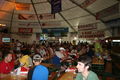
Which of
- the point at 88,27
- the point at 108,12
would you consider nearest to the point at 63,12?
the point at 88,27

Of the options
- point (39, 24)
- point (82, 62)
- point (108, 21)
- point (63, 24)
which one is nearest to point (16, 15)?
point (39, 24)

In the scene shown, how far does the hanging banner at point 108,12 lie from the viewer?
14.0 meters

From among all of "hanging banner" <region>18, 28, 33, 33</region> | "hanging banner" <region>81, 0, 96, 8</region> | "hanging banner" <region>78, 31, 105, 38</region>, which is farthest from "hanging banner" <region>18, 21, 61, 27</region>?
"hanging banner" <region>81, 0, 96, 8</region>

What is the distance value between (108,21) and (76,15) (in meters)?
4.22

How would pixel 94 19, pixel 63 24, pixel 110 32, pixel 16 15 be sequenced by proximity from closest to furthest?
1. pixel 110 32
2. pixel 94 19
3. pixel 16 15
4. pixel 63 24

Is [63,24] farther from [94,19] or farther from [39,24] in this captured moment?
[94,19]

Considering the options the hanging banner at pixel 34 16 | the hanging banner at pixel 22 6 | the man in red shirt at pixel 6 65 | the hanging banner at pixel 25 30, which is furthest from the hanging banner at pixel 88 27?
the man in red shirt at pixel 6 65

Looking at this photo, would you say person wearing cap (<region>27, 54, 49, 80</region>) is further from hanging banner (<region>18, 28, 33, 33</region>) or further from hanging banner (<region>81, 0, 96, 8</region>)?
hanging banner (<region>18, 28, 33, 33</region>)

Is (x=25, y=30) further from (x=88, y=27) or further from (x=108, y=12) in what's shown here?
(x=108, y=12)

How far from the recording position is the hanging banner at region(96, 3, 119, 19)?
14.0 metres

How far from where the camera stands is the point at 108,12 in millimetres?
15414

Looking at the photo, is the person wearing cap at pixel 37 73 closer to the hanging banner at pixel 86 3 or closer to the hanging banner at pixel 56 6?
the hanging banner at pixel 56 6

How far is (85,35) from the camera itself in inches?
783

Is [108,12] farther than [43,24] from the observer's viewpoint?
No
